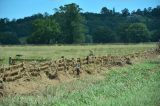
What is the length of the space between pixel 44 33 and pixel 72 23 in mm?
7417

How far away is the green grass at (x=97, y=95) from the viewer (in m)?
13.5

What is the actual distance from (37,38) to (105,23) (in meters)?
62.8

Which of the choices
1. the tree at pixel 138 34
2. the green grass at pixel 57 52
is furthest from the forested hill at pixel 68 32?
the green grass at pixel 57 52

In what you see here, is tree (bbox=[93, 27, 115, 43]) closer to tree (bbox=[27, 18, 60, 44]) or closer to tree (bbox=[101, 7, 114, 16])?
tree (bbox=[27, 18, 60, 44])

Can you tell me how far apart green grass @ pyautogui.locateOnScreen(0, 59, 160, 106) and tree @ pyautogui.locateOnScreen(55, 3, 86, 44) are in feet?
274

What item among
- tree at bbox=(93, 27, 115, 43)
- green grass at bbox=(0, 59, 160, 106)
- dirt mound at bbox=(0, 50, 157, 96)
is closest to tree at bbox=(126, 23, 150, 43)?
tree at bbox=(93, 27, 115, 43)

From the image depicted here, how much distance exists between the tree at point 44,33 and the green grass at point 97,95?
3096 inches

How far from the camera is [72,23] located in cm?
10444

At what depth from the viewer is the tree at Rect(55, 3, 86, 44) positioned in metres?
104

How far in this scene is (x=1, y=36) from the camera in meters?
92.1

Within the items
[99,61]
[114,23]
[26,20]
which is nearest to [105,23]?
[114,23]

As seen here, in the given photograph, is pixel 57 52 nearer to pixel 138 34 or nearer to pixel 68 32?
pixel 68 32

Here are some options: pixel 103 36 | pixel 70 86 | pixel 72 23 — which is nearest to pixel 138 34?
pixel 103 36

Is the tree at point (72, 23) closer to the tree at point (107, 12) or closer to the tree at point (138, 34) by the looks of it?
the tree at point (138, 34)
